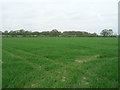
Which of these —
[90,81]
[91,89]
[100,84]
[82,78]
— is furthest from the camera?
[82,78]

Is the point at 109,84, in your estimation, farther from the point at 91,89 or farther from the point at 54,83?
the point at 54,83

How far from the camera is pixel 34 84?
4.02 meters

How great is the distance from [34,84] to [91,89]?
173 centimetres

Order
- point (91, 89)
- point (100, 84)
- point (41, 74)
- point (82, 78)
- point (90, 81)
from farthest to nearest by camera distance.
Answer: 1. point (41, 74)
2. point (82, 78)
3. point (90, 81)
4. point (100, 84)
5. point (91, 89)

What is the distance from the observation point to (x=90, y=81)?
4.20 metres

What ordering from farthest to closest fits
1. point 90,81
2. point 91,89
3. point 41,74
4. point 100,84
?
point 41,74 < point 90,81 < point 100,84 < point 91,89

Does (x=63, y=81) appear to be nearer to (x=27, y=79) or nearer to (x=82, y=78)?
(x=82, y=78)

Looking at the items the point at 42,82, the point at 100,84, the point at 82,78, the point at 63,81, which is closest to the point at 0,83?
the point at 42,82

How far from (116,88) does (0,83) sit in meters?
3.55

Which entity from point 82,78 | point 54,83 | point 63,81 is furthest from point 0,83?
point 82,78

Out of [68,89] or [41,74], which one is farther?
[41,74]

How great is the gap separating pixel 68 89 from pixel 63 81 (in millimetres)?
579

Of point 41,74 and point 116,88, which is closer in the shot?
point 116,88

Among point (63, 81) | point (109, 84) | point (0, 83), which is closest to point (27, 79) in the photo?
point (0, 83)
